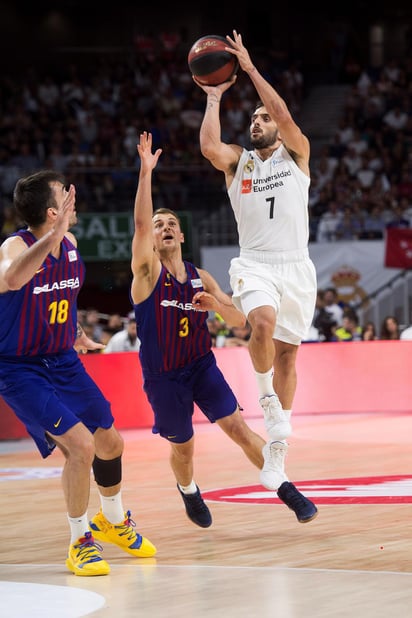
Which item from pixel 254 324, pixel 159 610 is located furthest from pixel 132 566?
pixel 254 324

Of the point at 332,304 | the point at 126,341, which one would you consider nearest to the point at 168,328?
the point at 126,341

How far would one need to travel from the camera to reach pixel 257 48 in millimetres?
26156

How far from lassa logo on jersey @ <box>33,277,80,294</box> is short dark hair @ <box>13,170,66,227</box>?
1.12 feet

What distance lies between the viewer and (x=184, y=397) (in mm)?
7176

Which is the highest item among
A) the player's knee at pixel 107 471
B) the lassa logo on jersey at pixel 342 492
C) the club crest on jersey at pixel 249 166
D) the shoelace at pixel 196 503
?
the club crest on jersey at pixel 249 166

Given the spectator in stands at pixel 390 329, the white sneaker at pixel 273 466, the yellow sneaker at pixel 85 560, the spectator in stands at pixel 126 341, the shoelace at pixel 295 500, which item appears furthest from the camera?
the spectator in stands at pixel 390 329

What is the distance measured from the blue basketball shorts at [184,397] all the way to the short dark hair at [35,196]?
1561 mm

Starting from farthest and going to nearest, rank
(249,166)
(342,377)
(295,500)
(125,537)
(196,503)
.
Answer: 1. (342,377)
2. (249,166)
3. (196,503)
4. (295,500)
5. (125,537)

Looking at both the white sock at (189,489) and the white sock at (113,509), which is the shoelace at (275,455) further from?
the white sock at (113,509)

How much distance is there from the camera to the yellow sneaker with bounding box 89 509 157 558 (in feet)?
21.1

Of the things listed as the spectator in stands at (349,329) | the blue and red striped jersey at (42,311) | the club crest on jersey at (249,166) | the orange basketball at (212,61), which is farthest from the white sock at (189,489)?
the spectator in stands at (349,329)

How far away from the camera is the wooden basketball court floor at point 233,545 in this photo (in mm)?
5070

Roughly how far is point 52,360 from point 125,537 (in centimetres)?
116

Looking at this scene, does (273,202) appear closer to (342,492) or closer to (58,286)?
(58,286)
